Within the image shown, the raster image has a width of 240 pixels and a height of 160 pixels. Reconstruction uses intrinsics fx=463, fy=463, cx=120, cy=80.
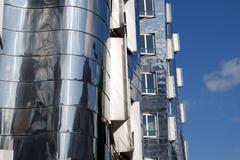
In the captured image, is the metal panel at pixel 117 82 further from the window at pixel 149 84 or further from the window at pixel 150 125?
the window at pixel 149 84

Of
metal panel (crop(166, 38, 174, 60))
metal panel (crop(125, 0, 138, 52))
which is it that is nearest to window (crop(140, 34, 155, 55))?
metal panel (crop(166, 38, 174, 60))

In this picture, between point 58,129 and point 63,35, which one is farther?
point 63,35

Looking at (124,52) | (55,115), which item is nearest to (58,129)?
(55,115)

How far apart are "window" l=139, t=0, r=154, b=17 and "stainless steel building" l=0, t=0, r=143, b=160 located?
17140 mm

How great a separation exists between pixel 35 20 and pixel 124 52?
411 cm

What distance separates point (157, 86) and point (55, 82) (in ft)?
59.0

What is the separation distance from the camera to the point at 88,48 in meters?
15.2

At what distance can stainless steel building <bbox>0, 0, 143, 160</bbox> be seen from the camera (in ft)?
44.4

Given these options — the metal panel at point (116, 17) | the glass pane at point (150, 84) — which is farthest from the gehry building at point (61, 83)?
the glass pane at point (150, 84)

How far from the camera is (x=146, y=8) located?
3375cm

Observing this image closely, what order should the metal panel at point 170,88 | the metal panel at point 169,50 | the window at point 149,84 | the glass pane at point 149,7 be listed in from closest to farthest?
1. the window at point 149,84
2. the metal panel at point 170,88
3. the metal panel at point 169,50
4. the glass pane at point 149,7

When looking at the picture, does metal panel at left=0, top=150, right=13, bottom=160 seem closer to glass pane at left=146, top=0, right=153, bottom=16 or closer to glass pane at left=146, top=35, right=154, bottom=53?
glass pane at left=146, top=35, right=154, bottom=53

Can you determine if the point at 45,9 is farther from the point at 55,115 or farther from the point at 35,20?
the point at 55,115

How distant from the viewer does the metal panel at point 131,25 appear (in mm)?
21500
